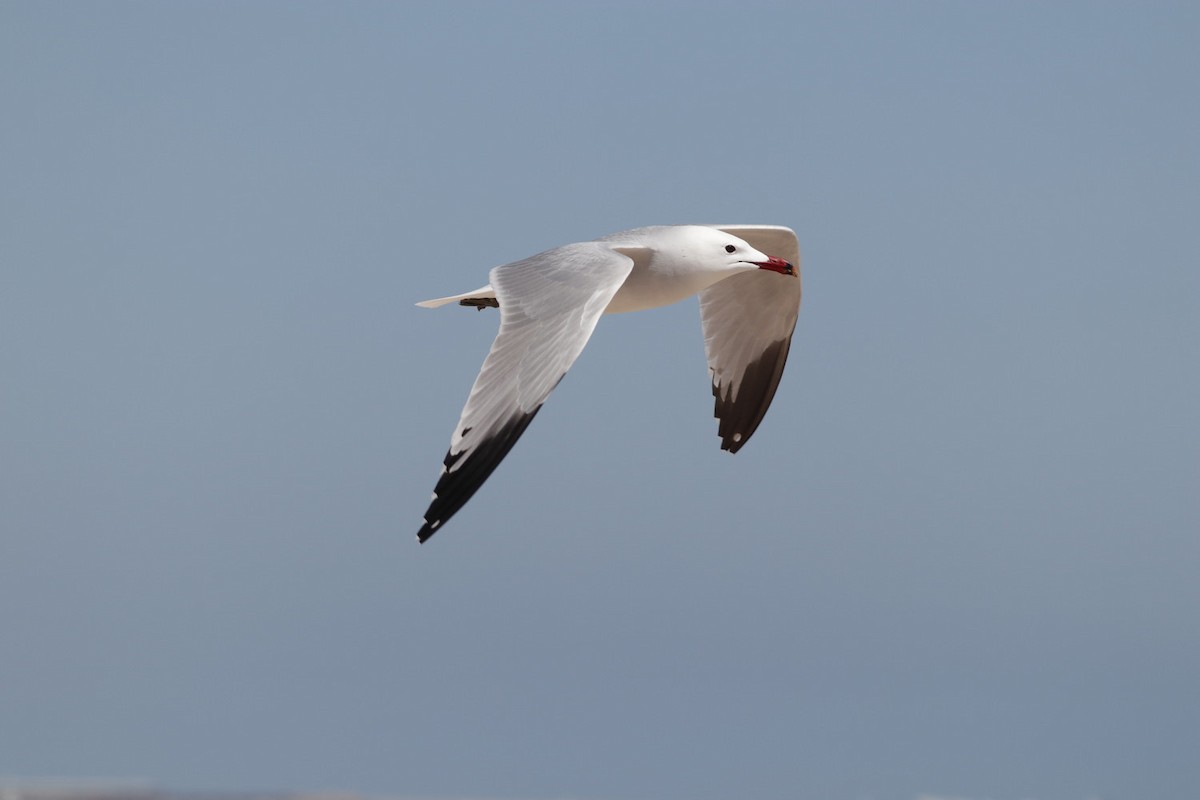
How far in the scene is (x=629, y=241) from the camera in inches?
181

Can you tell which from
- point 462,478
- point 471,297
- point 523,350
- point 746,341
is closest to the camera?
point 462,478

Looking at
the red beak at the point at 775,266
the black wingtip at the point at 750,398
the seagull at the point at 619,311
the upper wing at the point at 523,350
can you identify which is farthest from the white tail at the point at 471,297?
the black wingtip at the point at 750,398

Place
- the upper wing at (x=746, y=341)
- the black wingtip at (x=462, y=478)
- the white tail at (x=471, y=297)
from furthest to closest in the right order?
the upper wing at (x=746, y=341), the white tail at (x=471, y=297), the black wingtip at (x=462, y=478)

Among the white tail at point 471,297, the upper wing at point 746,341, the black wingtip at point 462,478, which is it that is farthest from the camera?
the upper wing at point 746,341

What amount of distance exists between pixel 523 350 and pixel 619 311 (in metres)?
0.98

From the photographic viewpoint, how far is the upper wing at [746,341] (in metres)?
5.45

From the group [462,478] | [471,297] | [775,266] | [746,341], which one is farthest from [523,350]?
[746,341]

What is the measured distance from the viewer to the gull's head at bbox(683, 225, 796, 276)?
4.64 meters

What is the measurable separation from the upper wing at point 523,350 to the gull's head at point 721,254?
40 centimetres

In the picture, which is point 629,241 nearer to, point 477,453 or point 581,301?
point 581,301

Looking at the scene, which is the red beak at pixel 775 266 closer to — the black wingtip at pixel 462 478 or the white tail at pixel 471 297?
the white tail at pixel 471 297

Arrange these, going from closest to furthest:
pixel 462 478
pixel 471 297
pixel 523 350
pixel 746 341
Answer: pixel 462 478
pixel 523 350
pixel 471 297
pixel 746 341

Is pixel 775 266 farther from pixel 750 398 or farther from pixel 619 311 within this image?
pixel 750 398

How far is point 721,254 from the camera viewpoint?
15.4ft
